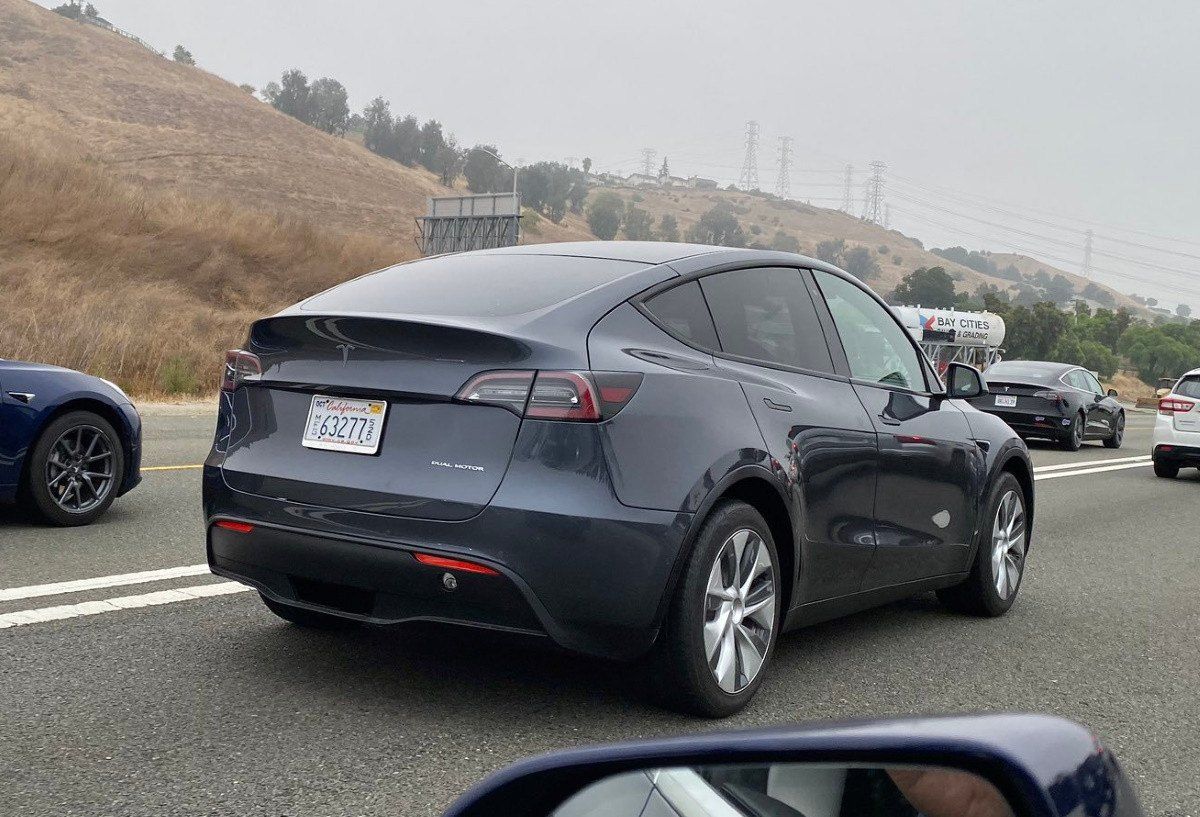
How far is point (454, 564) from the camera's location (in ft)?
13.1

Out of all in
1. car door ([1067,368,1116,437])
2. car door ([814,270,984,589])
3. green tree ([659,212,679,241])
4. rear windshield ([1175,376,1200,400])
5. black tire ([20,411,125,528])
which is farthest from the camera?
green tree ([659,212,679,241])

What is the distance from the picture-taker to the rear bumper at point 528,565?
3.98 meters

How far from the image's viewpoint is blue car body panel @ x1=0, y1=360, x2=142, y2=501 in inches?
283

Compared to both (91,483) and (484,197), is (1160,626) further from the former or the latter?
(484,197)

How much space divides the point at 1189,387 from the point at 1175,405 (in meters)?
0.40

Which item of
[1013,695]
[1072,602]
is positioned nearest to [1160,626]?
[1072,602]

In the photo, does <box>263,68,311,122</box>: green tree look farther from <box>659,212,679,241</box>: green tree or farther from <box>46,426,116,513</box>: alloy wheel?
<box>46,426,116,513</box>: alloy wheel

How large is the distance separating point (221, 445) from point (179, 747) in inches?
48.7

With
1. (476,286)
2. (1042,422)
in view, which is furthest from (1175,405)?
(476,286)

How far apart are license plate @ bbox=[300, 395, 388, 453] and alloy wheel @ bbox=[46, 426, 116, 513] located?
3.68 metres

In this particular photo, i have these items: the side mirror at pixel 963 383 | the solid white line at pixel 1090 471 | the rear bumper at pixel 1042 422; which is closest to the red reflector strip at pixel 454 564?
the side mirror at pixel 963 383

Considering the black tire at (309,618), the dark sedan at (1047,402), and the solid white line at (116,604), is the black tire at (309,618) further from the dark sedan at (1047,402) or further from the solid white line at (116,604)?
the dark sedan at (1047,402)

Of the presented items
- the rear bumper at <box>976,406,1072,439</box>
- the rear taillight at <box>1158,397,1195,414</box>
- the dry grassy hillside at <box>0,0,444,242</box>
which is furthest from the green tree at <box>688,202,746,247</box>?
the rear taillight at <box>1158,397,1195,414</box>

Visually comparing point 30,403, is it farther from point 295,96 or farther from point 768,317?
point 295,96
